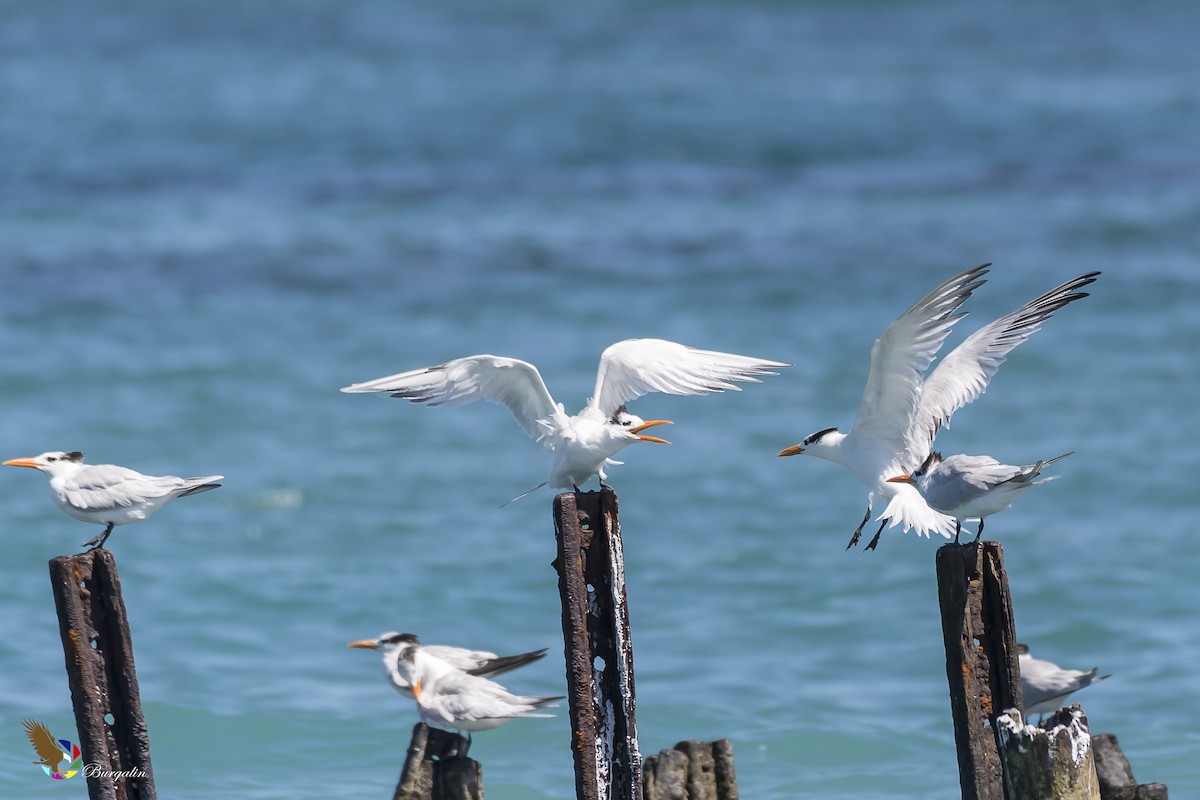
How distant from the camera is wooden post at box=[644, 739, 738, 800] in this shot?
775 cm

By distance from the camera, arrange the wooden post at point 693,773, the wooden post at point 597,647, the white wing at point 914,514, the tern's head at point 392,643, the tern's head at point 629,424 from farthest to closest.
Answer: the tern's head at point 392,643 < the white wing at point 914,514 < the wooden post at point 693,773 < the tern's head at point 629,424 < the wooden post at point 597,647

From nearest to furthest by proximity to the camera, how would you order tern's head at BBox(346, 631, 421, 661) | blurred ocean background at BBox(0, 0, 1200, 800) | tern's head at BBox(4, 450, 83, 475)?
tern's head at BBox(4, 450, 83, 475) < tern's head at BBox(346, 631, 421, 661) < blurred ocean background at BBox(0, 0, 1200, 800)

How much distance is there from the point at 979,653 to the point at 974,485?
0.78 metres

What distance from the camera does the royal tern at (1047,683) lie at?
9.27 metres

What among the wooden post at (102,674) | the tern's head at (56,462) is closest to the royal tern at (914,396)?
the wooden post at (102,674)

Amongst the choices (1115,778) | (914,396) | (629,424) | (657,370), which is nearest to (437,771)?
(629,424)

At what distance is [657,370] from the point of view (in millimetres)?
8469

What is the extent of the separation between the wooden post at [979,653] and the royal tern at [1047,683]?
233 centimetres

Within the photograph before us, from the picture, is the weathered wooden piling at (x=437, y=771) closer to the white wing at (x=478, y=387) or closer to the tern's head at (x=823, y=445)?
the white wing at (x=478, y=387)

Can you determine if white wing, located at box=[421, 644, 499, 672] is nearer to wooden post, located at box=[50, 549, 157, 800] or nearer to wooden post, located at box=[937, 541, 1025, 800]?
wooden post, located at box=[50, 549, 157, 800]

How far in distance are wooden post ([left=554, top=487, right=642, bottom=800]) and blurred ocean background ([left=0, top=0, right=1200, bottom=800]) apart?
124 centimetres

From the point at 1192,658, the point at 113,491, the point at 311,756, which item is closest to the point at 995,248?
the point at 1192,658

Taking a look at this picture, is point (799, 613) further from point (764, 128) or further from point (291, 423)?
point (764, 128)

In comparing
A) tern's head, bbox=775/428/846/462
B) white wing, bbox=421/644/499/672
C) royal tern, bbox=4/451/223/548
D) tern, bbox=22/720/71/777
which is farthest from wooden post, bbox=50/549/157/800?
tern's head, bbox=775/428/846/462
